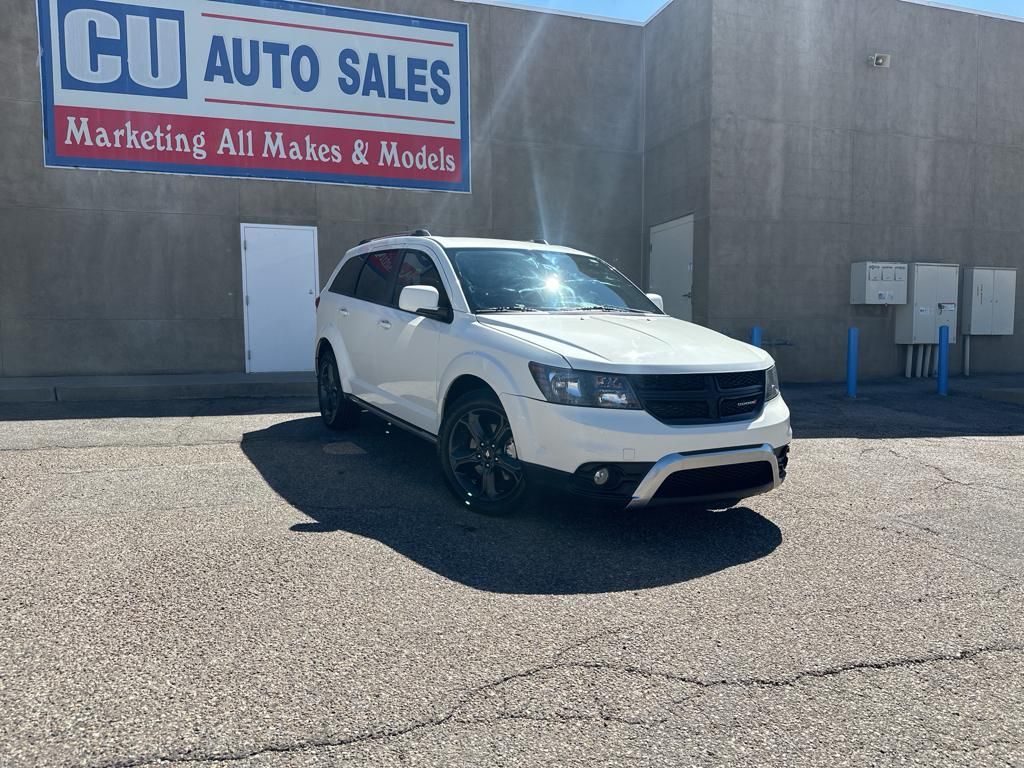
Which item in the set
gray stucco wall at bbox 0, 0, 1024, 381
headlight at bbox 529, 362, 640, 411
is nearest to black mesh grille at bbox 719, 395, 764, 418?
headlight at bbox 529, 362, 640, 411

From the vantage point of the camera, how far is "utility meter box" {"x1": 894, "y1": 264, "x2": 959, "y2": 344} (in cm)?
1324

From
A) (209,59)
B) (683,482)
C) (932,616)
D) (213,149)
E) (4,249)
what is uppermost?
(209,59)

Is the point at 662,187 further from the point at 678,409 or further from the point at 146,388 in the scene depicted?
the point at 678,409

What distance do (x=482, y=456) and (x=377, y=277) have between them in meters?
2.50

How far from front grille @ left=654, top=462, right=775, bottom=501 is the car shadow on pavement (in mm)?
309

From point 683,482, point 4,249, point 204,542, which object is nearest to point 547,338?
point 683,482

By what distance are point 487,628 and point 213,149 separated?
1085 centimetres

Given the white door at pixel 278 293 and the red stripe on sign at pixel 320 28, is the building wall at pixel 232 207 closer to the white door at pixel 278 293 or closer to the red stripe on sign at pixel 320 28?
the white door at pixel 278 293

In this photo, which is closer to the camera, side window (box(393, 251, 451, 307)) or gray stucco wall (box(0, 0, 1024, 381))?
side window (box(393, 251, 451, 307))

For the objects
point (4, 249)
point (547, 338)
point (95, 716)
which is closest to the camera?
point (95, 716)

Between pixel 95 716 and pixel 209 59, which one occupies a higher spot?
pixel 209 59

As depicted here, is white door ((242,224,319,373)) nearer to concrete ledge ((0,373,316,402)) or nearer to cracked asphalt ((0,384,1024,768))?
concrete ledge ((0,373,316,402))

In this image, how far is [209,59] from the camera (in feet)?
38.5

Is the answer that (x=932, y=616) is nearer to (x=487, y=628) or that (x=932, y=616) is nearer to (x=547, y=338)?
(x=487, y=628)
